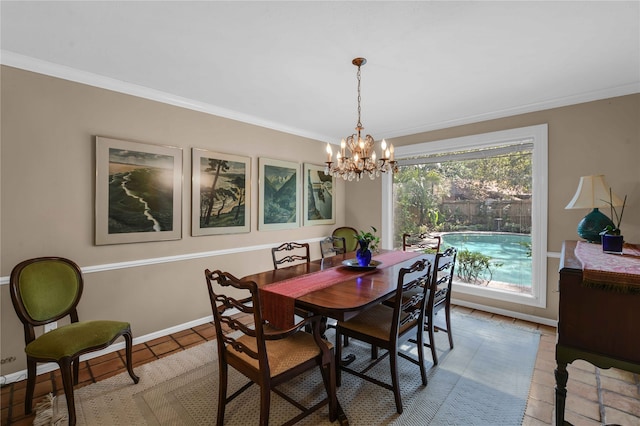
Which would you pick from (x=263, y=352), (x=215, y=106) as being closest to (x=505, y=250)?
(x=263, y=352)

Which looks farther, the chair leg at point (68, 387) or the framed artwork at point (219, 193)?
the framed artwork at point (219, 193)

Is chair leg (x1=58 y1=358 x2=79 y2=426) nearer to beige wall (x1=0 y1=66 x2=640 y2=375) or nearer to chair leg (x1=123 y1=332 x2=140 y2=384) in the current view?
chair leg (x1=123 y1=332 x2=140 y2=384)

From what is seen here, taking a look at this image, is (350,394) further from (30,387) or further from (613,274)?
(30,387)

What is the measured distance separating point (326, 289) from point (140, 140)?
2.35m

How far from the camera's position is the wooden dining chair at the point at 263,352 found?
1.46 metres

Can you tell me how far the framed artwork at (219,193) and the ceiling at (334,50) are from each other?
61 centimetres

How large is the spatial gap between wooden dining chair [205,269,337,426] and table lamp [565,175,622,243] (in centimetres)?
241

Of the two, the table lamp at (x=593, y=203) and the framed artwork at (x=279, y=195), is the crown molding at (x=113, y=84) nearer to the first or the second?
the framed artwork at (x=279, y=195)

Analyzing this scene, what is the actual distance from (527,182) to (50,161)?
4895 millimetres

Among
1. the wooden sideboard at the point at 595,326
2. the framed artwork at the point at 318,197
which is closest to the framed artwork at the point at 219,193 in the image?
the framed artwork at the point at 318,197

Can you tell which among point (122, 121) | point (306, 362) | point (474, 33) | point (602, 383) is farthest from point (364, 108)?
point (602, 383)

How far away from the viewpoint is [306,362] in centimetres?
165

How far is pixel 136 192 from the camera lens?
2.75 meters

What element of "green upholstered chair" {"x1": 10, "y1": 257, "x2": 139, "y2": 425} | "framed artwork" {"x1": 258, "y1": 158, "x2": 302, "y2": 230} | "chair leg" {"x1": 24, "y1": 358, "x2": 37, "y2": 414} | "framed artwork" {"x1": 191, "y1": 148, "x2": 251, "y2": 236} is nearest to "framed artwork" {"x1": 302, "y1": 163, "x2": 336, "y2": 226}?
"framed artwork" {"x1": 258, "y1": 158, "x2": 302, "y2": 230}
